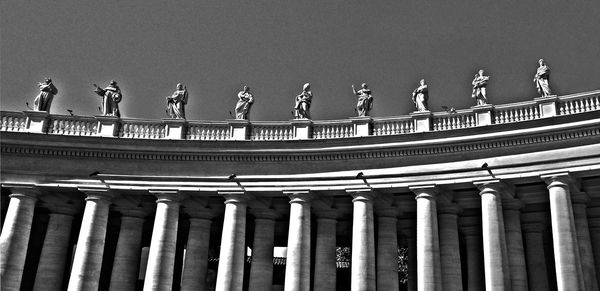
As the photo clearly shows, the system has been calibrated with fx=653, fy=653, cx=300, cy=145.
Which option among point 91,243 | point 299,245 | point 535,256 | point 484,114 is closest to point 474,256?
point 535,256

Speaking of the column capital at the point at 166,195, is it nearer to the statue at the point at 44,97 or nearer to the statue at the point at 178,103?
the statue at the point at 178,103

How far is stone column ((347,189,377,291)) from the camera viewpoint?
44344mm

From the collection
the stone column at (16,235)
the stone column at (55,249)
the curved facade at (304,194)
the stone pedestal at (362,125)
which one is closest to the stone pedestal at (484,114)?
the curved facade at (304,194)

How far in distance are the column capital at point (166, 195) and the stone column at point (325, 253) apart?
420 inches

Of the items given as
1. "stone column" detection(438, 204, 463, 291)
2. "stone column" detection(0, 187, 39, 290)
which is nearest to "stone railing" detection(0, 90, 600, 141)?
"stone column" detection(0, 187, 39, 290)

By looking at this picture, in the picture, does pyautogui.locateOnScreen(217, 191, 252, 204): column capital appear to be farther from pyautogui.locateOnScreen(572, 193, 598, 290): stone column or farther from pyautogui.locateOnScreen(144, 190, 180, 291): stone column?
pyautogui.locateOnScreen(572, 193, 598, 290): stone column

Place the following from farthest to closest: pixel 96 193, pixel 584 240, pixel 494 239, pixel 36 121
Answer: pixel 36 121 → pixel 96 193 → pixel 584 240 → pixel 494 239

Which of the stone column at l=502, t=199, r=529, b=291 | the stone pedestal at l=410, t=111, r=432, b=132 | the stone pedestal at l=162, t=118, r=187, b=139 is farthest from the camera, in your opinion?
the stone pedestal at l=162, t=118, r=187, b=139

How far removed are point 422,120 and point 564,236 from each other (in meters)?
12.9

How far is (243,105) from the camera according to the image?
2064 inches

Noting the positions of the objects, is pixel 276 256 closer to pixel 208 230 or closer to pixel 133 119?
pixel 208 230

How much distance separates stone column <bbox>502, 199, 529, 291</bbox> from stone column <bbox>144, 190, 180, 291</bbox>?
932 inches

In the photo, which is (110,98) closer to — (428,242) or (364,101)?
(364,101)

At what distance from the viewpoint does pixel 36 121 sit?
51062mm
